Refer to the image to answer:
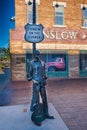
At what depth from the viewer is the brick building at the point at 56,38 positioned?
1708 cm

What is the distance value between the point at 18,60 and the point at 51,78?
334cm

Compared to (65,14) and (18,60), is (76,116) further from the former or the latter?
(65,14)

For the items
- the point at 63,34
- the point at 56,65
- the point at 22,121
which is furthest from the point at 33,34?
the point at 63,34

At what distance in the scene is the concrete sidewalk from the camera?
230 inches

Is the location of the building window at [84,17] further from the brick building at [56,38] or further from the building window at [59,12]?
the building window at [59,12]

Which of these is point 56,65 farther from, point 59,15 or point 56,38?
point 59,15

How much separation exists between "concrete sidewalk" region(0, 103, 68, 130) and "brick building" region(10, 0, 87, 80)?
991cm

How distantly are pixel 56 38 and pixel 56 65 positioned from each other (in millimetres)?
2425

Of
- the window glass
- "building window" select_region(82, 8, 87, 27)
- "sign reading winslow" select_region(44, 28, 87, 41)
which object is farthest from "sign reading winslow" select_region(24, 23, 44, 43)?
"building window" select_region(82, 8, 87, 27)

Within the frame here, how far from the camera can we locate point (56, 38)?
17.7 metres

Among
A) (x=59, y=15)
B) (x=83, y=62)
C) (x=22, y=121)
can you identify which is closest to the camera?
(x=22, y=121)

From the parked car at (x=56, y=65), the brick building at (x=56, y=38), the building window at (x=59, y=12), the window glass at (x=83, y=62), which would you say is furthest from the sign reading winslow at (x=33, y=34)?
the window glass at (x=83, y=62)

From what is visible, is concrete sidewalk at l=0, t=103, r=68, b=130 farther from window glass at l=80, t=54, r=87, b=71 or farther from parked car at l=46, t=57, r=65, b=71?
window glass at l=80, t=54, r=87, b=71

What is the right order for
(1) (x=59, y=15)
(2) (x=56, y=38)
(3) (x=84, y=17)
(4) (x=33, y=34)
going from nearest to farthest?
(4) (x=33, y=34)
(2) (x=56, y=38)
(1) (x=59, y=15)
(3) (x=84, y=17)
